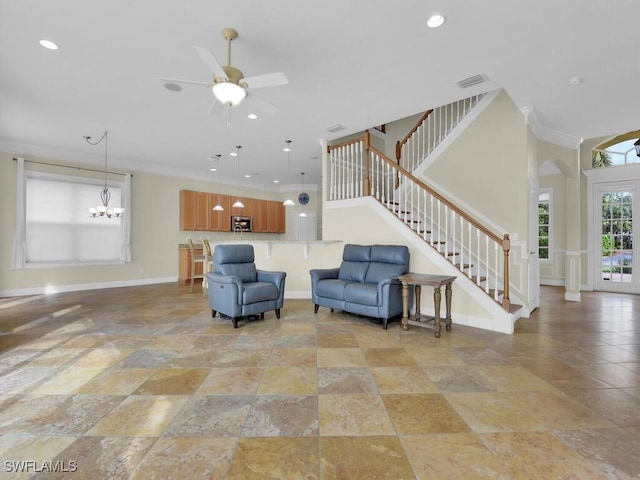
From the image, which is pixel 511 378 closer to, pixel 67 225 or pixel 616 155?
pixel 616 155

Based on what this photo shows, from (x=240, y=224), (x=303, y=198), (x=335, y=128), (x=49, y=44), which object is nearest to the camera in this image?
(x=49, y=44)

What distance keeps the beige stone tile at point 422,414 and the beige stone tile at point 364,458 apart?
0.17m

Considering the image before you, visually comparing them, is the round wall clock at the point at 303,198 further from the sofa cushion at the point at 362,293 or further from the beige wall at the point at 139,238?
the sofa cushion at the point at 362,293

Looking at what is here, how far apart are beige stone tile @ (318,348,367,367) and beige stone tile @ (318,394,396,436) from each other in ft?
1.79

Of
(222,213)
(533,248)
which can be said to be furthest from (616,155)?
(222,213)

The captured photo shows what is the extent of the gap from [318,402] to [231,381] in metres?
0.76

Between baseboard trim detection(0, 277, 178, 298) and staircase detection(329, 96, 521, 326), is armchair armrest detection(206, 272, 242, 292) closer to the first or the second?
staircase detection(329, 96, 521, 326)

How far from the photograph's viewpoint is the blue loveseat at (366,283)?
12.5 ft

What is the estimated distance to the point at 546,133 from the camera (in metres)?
5.15

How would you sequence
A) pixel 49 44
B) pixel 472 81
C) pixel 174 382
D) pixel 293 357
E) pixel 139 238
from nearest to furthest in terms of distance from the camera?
1. pixel 174 382
2. pixel 293 357
3. pixel 49 44
4. pixel 472 81
5. pixel 139 238

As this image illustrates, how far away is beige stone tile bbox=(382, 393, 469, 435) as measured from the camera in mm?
1778

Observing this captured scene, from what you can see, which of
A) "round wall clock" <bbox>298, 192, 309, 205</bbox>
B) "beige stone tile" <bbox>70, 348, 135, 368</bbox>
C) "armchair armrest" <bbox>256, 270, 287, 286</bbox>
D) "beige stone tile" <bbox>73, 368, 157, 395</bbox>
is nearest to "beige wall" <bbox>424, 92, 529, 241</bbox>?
→ "armchair armrest" <bbox>256, 270, 287, 286</bbox>

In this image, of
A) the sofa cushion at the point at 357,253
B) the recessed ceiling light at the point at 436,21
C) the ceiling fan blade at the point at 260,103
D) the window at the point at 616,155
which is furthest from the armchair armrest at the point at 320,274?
the window at the point at 616,155

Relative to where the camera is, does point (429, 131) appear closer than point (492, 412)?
No
